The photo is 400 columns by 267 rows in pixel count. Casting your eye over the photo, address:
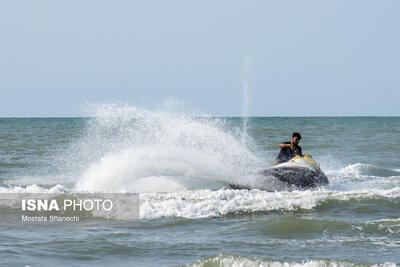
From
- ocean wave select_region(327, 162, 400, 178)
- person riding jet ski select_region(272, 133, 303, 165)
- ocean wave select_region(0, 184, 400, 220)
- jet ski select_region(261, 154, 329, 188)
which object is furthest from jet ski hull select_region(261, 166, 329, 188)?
ocean wave select_region(327, 162, 400, 178)

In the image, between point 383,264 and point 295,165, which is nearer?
point 383,264

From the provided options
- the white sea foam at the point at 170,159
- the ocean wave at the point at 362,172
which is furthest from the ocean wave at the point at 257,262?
the ocean wave at the point at 362,172

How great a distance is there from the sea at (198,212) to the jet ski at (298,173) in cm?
18

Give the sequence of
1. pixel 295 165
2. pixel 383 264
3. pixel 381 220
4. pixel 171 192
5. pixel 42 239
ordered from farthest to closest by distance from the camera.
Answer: pixel 295 165 → pixel 171 192 → pixel 381 220 → pixel 42 239 → pixel 383 264

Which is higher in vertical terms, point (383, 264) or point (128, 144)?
point (128, 144)

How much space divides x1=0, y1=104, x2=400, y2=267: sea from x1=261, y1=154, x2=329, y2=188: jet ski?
202 mm

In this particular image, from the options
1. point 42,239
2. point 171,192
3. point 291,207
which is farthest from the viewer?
point 171,192

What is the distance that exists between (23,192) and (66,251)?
16.8 feet

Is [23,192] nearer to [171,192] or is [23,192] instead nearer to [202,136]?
[171,192]

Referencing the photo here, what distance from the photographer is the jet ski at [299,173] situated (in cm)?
1297

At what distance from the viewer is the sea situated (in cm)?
777

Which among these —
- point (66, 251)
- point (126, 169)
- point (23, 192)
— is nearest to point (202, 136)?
point (126, 169)

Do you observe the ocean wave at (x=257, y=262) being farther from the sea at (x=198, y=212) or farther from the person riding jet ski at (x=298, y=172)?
the person riding jet ski at (x=298, y=172)

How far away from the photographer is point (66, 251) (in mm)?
7953
